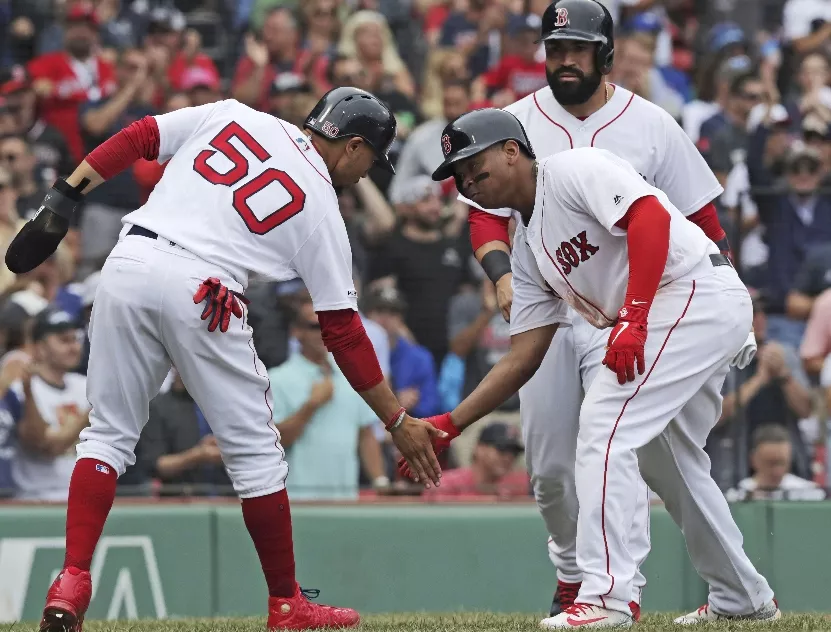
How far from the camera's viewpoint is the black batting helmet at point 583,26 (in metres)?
5.41

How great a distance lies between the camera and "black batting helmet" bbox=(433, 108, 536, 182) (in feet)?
15.8

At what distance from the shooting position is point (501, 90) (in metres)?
10.4

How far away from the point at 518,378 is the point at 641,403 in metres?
0.66

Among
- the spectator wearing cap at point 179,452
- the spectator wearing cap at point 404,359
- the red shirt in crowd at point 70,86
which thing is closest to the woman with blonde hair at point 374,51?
the red shirt in crowd at point 70,86

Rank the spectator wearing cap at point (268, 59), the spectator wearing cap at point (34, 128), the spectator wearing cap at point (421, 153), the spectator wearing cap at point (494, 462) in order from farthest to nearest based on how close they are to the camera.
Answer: the spectator wearing cap at point (268, 59) < the spectator wearing cap at point (421, 153) < the spectator wearing cap at point (34, 128) < the spectator wearing cap at point (494, 462)

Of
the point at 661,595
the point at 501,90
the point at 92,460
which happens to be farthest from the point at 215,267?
the point at 501,90

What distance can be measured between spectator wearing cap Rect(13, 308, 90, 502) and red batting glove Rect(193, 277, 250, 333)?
276 centimetres

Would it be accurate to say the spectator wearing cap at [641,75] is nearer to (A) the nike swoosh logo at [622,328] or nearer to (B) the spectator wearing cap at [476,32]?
(B) the spectator wearing cap at [476,32]

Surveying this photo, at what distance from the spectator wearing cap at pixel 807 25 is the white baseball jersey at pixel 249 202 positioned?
7.33 m

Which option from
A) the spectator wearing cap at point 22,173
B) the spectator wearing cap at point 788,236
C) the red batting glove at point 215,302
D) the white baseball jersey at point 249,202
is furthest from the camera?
the spectator wearing cap at point 22,173

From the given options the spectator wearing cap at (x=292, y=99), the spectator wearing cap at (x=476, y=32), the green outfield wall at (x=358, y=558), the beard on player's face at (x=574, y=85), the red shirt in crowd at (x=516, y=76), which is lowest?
the green outfield wall at (x=358, y=558)

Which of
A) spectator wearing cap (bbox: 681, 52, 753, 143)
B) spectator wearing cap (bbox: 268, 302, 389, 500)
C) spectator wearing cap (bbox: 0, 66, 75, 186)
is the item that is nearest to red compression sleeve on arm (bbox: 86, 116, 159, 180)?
spectator wearing cap (bbox: 268, 302, 389, 500)

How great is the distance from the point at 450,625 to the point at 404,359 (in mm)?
3058

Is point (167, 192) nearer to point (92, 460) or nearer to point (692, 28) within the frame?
point (92, 460)
